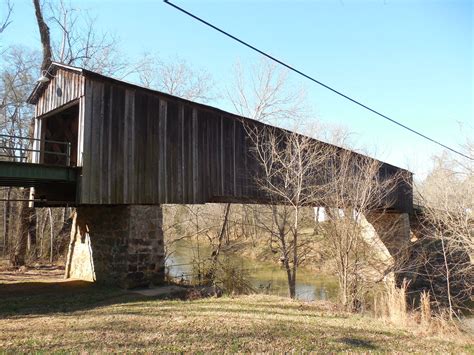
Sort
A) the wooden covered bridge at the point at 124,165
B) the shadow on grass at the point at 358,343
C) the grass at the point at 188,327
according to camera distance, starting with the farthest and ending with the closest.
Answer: the wooden covered bridge at the point at 124,165 < the shadow on grass at the point at 358,343 < the grass at the point at 188,327

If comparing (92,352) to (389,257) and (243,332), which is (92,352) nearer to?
(243,332)

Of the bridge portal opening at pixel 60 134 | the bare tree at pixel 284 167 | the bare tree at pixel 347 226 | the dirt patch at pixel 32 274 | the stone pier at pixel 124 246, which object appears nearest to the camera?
the stone pier at pixel 124 246

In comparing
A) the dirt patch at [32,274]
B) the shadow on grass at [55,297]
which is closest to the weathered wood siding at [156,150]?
the shadow on grass at [55,297]

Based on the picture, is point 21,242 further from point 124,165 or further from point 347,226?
point 347,226

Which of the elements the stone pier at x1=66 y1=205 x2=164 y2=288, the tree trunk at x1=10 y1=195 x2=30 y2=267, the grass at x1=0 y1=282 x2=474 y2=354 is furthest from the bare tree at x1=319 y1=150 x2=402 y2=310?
the tree trunk at x1=10 y1=195 x2=30 y2=267

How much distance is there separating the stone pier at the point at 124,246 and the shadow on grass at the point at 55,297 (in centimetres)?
44

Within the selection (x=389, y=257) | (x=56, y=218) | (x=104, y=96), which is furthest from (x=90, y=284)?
(x=56, y=218)

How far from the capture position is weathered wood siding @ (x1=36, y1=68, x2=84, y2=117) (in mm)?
9133

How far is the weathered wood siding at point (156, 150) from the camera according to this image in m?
8.82

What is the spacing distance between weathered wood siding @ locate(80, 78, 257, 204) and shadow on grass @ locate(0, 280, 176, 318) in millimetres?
2060

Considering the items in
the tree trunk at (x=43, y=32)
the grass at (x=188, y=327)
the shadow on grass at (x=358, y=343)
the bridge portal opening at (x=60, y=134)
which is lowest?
the shadow on grass at (x=358, y=343)

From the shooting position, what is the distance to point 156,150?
32.8ft

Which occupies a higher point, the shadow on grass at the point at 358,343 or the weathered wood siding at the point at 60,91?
the weathered wood siding at the point at 60,91

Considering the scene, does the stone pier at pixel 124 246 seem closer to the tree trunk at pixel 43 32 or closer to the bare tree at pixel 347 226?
the bare tree at pixel 347 226
